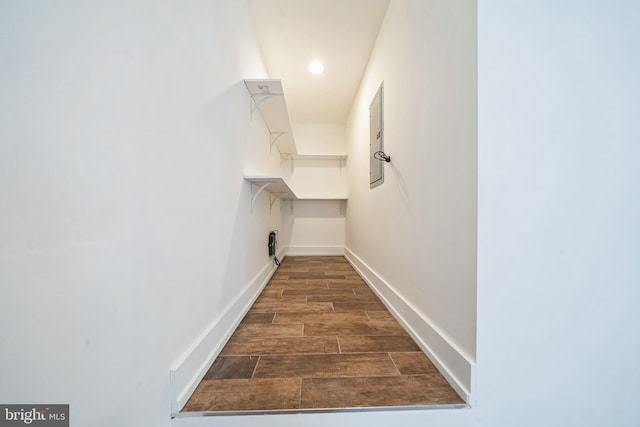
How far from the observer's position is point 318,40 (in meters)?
2.16

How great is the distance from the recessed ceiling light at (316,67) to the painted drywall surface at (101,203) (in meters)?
1.65

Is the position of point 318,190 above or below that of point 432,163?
above

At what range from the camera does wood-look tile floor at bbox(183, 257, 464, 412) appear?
2.90 ft

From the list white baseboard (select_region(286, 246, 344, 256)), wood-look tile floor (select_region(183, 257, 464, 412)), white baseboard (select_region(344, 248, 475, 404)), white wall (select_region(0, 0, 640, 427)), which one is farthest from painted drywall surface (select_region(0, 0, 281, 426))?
white baseboard (select_region(286, 246, 344, 256))

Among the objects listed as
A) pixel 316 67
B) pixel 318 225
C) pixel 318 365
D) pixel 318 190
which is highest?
pixel 316 67

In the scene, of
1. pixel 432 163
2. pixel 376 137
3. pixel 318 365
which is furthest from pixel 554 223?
Answer: pixel 376 137

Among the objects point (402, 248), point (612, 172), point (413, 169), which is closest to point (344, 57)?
point (413, 169)

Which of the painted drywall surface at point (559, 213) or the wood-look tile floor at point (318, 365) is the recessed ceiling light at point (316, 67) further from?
the wood-look tile floor at point (318, 365)

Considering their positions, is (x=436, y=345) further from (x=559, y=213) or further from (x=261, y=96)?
(x=261, y=96)

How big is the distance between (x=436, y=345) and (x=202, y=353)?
1065 mm

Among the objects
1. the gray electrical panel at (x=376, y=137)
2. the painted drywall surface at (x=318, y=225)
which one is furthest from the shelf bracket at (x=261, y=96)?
the painted drywall surface at (x=318, y=225)

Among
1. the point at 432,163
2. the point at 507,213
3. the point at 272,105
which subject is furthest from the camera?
the point at 272,105

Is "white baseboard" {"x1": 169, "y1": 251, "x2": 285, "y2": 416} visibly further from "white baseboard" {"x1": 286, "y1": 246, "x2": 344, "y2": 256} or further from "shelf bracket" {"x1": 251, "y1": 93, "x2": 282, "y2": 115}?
"white baseboard" {"x1": 286, "y1": 246, "x2": 344, "y2": 256}

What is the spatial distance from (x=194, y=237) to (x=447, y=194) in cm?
113
